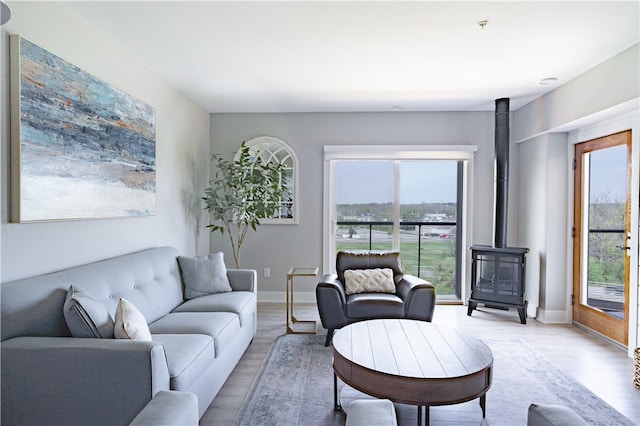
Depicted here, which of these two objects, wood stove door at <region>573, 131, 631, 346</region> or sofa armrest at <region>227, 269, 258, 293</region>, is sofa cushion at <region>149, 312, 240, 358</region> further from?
wood stove door at <region>573, 131, 631, 346</region>

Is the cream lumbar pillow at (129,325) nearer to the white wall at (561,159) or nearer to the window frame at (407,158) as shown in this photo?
the window frame at (407,158)

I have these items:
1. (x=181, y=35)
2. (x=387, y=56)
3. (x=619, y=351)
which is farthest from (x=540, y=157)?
(x=181, y=35)

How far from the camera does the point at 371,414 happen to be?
48.6 inches

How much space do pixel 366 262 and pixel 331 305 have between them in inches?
30.0

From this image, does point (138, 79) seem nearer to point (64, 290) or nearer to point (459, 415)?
point (64, 290)

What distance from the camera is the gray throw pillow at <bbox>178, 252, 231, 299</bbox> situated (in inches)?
131

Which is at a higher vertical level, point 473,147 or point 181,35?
point 181,35

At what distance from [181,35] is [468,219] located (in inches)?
156

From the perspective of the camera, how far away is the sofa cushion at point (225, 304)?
2979 millimetres

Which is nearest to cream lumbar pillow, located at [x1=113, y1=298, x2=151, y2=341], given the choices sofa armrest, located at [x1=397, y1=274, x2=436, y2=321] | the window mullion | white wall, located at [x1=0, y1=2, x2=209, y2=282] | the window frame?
white wall, located at [x1=0, y1=2, x2=209, y2=282]

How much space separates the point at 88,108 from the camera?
2508 millimetres

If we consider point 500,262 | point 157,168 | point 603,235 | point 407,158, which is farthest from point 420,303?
point 157,168

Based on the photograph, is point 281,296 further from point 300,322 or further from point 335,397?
point 335,397

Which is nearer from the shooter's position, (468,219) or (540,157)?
(540,157)
